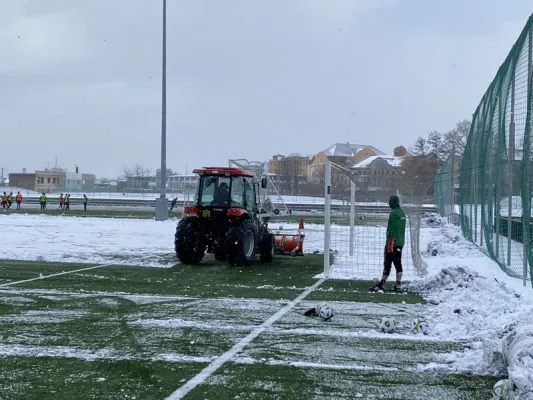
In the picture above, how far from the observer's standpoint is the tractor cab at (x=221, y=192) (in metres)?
16.5

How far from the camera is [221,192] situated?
1666 centimetres

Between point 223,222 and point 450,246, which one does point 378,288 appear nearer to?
point 223,222

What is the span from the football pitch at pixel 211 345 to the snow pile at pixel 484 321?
278 millimetres

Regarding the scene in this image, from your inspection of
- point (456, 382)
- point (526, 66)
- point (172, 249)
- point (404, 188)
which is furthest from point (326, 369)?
point (172, 249)

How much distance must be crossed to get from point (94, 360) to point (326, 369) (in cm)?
241

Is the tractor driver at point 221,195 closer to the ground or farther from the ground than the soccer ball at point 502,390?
farther from the ground

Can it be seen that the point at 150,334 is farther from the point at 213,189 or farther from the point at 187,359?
the point at 213,189

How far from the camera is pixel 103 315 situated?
9336mm

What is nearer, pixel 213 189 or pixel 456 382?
pixel 456 382

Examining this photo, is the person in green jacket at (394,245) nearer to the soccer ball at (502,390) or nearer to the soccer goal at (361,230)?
the soccer goal at (361,230)

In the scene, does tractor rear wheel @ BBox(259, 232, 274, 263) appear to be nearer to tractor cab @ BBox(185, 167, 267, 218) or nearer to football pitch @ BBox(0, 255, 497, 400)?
tractor cab @ BBox(185, 167, 267, 218)

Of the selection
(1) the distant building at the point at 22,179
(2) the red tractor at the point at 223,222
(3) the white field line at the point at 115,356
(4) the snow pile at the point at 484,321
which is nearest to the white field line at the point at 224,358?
(3) the white field line at the point at 115,356

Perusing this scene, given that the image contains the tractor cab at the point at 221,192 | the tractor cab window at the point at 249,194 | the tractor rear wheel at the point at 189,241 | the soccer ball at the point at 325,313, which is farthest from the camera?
the tractor cab window at the point at 249,194

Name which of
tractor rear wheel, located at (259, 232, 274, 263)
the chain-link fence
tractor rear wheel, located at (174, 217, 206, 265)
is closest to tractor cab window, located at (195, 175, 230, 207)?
tractor rear wheel, located at (174, 217, 206, 265)
